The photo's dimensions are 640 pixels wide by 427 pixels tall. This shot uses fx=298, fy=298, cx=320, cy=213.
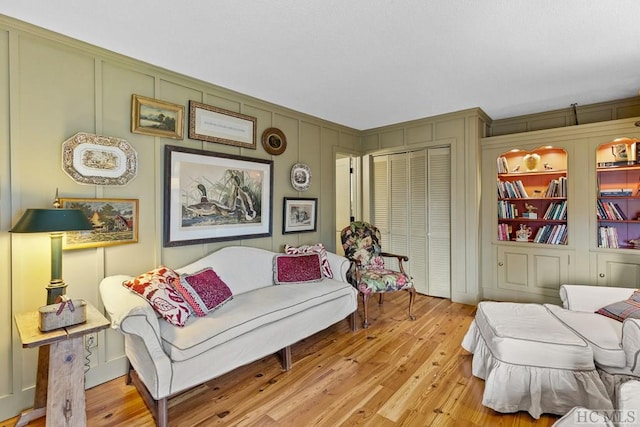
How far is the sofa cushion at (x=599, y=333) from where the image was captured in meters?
1.79

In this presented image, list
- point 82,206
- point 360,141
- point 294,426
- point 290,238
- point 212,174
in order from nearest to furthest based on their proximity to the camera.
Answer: point 294,426 → point 82,206 → point 212,174 → point 290,238 → point 360,141

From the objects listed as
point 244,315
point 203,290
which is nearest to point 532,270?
point 244,315

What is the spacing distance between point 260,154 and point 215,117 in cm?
62

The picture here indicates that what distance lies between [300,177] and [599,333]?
300cm

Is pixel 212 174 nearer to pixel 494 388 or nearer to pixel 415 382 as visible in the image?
pixel 415 382

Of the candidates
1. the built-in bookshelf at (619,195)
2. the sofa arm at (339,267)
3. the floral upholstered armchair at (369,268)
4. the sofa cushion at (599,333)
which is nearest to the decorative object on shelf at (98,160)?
the sofa arm at (339,267)

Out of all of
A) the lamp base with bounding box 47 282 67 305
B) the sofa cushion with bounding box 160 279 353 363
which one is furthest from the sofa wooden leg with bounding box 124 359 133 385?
the lamp base with bounding box 47 282 67 305

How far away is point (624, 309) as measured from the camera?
217cm

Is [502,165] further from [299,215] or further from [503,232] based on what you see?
[299,215]

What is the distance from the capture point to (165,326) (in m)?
1.96

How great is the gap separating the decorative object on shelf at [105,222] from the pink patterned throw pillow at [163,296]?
40 centimetres

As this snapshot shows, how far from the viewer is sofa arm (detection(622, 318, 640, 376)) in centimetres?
165

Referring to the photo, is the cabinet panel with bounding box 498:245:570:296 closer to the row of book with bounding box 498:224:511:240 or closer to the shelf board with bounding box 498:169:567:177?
the row of book with bounding box 498:224:511:240

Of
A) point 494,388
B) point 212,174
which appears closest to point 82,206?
point 212,174
